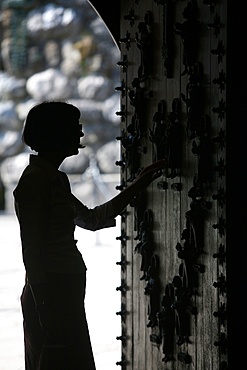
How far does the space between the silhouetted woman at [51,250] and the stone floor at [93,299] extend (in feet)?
5.32

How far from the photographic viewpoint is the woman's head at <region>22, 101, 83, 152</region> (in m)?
2.23

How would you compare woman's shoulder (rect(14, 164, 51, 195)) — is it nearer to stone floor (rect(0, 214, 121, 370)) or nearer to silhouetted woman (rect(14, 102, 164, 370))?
silhouetted woman (rect(14, 102, 164, 370))

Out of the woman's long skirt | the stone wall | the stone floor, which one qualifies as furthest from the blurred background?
the woman's long skirt

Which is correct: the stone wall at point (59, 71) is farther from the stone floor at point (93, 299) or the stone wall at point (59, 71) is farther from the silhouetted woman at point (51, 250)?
the silhouetted woman at point (51, 250)

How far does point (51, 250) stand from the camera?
220 centimetres

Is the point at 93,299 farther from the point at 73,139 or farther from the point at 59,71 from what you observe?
the point at 59,71

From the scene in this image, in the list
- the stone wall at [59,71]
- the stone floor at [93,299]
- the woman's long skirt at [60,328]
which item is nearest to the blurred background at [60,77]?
the stone wall at [59,71]

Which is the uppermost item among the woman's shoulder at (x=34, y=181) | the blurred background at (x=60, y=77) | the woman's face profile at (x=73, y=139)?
the blurred background at (x=60, y=77)

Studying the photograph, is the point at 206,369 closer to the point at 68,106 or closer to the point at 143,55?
the point at 68,106

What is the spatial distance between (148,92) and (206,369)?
3.10 feet

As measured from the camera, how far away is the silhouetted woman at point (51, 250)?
2139mm

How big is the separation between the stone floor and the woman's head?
186cm

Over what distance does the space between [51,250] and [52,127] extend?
0.34 metres

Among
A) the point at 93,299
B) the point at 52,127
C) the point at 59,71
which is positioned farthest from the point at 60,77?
the point at 52,127
